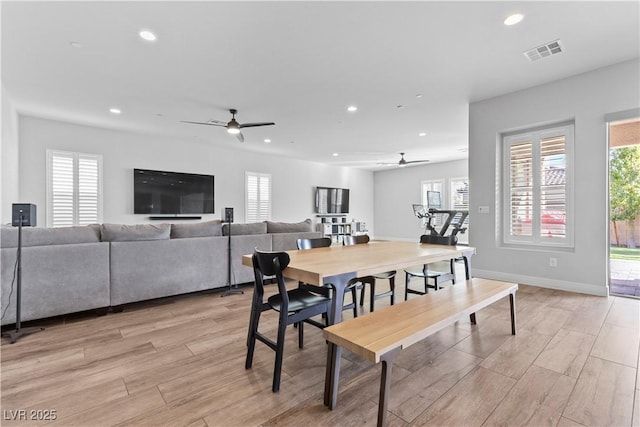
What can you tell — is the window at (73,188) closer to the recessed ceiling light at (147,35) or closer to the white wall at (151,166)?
the white wall at (151,166)

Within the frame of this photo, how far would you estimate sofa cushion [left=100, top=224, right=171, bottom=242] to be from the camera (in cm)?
314

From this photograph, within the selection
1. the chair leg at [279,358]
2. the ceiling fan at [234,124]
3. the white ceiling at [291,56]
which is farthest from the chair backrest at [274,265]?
the ceiling fan at [234,124]

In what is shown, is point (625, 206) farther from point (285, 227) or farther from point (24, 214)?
point (24, 214)

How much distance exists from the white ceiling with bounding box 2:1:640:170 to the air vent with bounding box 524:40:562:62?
0.26 feet

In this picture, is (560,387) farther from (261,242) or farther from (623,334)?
(261,242)

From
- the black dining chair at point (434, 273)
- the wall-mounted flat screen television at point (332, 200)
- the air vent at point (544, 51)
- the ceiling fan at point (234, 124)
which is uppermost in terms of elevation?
the air vent at point (544, 51)

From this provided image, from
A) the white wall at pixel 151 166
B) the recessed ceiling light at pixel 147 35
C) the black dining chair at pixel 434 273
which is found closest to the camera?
the recessed ceiling light at pixel 147 35

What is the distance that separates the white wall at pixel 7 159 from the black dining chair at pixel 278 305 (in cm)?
402

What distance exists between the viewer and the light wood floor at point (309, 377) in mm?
1527

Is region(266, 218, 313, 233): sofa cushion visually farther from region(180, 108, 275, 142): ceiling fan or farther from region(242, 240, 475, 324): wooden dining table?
region(242, 240, 475, 324): wooden dining table

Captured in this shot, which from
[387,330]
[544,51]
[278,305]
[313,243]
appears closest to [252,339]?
[278,305]

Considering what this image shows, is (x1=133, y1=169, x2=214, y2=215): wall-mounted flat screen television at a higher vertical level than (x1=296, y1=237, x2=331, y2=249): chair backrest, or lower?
higher

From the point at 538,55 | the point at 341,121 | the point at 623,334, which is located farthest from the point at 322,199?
the point at 623,334

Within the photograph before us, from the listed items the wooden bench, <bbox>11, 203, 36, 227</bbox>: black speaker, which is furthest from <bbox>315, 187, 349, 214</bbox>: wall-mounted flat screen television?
the wooden bench
